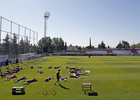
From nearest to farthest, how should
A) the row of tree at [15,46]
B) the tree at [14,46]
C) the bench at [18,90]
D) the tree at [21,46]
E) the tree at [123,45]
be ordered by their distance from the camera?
the bench at [18,90] < the row of tree at [15,46] < the tree at [14,46] < the tree at [21,46] < the tree at [123,45]

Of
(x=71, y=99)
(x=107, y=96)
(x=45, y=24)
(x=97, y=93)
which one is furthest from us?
(x=45, y=24)

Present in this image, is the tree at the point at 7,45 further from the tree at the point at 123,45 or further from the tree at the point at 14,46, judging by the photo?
the tree at the point at 123,45

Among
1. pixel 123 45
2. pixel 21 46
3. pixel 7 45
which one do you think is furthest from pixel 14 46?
pixel 123 45

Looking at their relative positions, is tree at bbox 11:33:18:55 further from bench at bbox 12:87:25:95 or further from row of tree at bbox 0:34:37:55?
bench at bbox 12:87:25:95

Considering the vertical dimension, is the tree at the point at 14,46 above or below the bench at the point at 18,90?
above

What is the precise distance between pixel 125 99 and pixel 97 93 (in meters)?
2.65

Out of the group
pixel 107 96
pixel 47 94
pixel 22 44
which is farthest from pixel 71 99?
pixel 22 44

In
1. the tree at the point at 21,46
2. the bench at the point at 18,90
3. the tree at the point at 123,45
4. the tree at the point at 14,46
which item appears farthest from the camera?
the tree at the point at 123,45

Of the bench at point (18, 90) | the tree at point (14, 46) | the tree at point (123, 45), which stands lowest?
the bench at point (18, 90)

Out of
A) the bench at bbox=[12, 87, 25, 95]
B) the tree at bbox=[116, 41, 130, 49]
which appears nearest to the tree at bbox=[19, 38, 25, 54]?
the bench at bbox=[12, 87, 25, 95]

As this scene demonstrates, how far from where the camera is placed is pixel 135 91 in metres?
13.1

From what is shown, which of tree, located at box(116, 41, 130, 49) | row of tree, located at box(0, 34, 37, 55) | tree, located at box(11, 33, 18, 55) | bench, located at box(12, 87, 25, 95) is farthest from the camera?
tree, located at box(116, 41, 130, 49)

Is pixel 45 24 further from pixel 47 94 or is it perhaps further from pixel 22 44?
pixel 47 94

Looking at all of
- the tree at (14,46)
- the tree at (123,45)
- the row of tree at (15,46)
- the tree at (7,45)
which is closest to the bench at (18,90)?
the row of tree at (15,46)
